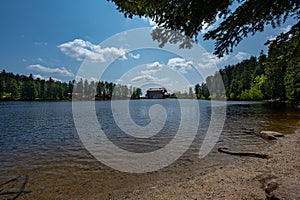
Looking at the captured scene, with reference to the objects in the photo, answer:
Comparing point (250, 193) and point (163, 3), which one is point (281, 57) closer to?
point (163, 3)

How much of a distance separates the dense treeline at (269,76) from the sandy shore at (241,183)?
3.08m

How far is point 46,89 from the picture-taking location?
144 metres

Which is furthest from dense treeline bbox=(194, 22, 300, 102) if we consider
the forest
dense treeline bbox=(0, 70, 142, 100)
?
dense treeline bbox=(0, 70, 142, 100)

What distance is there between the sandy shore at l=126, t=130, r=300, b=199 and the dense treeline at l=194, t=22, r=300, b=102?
10.1 ft

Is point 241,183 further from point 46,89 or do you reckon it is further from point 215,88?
point 46,89

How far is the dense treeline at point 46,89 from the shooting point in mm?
128875

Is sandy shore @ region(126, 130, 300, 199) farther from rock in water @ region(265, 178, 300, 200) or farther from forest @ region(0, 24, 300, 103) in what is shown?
forest @ region(0, 24, 300, 103)

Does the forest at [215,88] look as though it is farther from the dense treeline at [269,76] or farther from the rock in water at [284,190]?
the rock in water at [284,190]

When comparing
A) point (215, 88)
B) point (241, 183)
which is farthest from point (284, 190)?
point (215, 88)

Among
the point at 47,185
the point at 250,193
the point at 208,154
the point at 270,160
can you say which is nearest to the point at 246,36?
the point at 250,193

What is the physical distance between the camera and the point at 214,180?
22.7ft

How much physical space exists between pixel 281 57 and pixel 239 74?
137m

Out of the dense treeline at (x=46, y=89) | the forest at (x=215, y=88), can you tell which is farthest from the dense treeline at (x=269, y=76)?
the dense treeline at (x=46, y=89)

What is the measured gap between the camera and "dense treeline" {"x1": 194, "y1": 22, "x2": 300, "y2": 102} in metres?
4.55
